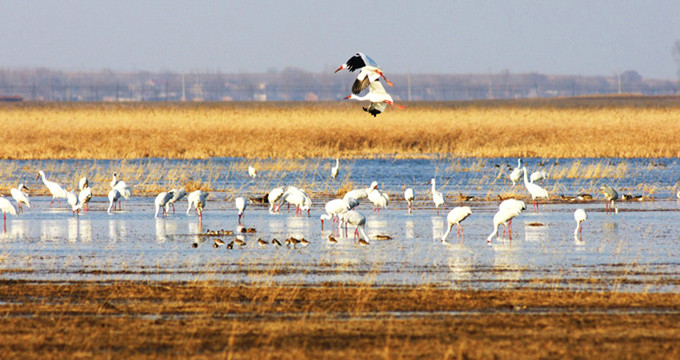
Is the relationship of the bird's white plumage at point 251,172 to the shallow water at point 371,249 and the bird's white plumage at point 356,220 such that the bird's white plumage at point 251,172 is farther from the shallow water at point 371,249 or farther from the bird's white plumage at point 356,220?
the bird's white plumage at point 356,220

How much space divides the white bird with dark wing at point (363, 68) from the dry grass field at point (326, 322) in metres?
2.61

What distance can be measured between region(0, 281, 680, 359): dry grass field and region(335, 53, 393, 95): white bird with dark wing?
261 centimetres

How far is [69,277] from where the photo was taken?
41.0 ft

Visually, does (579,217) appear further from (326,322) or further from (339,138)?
(339,138)

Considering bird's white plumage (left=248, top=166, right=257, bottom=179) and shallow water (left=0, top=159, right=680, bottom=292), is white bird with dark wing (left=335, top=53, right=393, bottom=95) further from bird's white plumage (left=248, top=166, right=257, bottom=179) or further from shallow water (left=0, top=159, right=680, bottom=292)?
bird's white plumage (left=248, top=166, right=257, bottom=179)

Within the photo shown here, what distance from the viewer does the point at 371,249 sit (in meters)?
15.2

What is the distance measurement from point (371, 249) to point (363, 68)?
381cm

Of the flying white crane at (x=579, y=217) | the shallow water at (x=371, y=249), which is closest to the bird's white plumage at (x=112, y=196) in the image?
the shallow water at (x=371, y=249)

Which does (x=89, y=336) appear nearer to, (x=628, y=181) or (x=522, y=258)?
(x=522, y=258)

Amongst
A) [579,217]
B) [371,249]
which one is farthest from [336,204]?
[579,217]

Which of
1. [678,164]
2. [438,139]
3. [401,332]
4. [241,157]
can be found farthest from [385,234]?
[438,139]

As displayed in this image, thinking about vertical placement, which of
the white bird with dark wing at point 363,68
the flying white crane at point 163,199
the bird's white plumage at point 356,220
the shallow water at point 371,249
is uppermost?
the white bird with dark wing at point 363,68

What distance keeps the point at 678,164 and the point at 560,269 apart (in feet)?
76.2

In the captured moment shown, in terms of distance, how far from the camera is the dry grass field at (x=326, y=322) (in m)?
8.38
